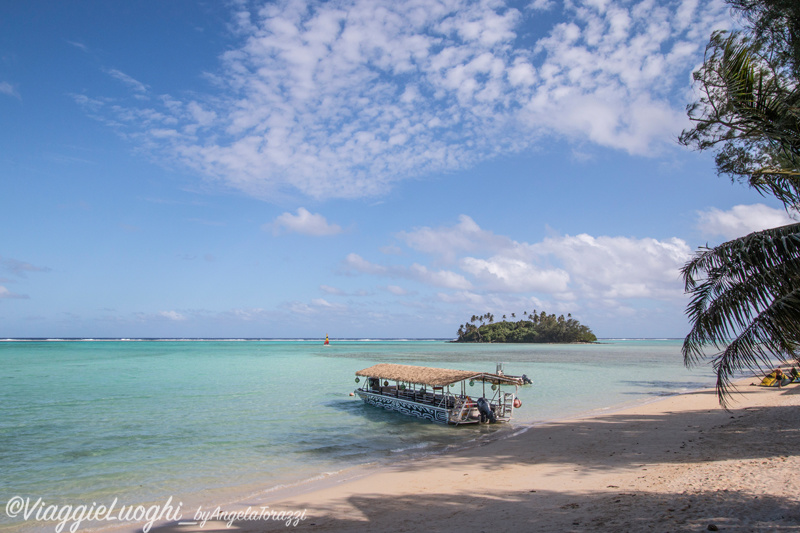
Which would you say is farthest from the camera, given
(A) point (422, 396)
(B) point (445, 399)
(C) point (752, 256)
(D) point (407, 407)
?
(A) point (422, 396)

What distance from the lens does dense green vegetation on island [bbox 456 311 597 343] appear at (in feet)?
564

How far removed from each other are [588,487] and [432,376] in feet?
39.3

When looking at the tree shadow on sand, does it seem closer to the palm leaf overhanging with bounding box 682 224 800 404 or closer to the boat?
the palm leaf overhanging with bounding box 682 224 800 404

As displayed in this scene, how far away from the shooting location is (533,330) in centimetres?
17825

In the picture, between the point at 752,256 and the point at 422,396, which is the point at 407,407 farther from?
the point at 752,256

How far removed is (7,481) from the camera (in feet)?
41.3

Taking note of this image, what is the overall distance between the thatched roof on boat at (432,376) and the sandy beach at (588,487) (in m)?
3.93

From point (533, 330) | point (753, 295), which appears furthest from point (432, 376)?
point (533, 330)

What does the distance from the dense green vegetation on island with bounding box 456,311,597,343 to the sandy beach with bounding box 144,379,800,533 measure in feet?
536

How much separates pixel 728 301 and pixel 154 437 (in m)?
19.7

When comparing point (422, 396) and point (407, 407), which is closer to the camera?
point (407, 407)

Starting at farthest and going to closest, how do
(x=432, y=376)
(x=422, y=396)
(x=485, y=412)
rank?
(x=422, y=396) < (x=432, y=376) < (x=485, y=412)

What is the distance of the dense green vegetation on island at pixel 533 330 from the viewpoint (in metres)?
172

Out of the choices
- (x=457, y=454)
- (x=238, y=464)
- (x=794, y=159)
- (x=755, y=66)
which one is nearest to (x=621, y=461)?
(x=457, y=454)
